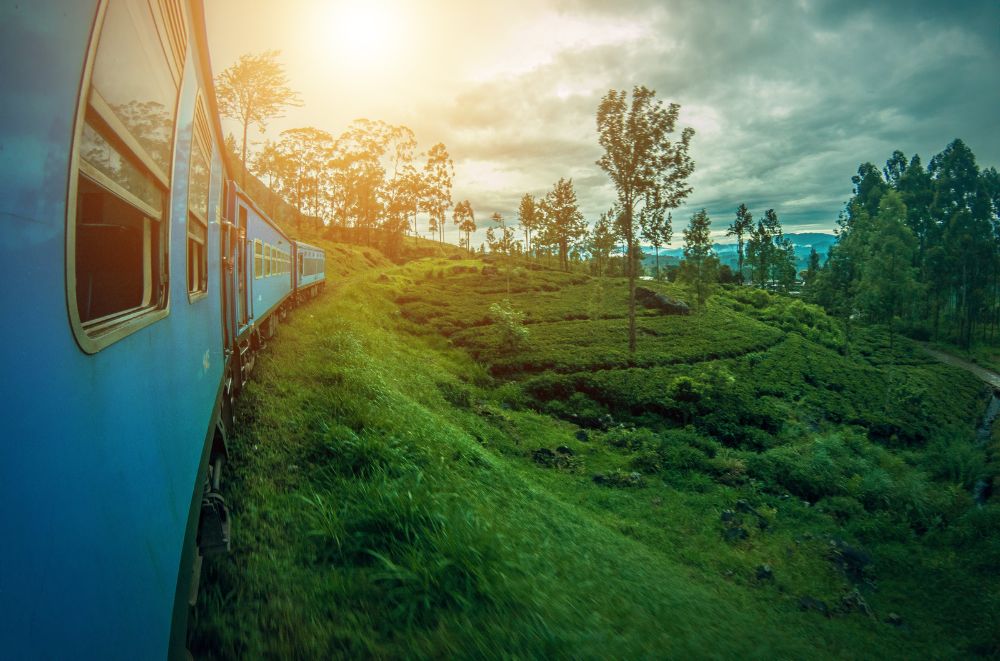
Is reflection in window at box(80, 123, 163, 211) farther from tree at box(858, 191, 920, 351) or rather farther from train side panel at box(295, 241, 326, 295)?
tree at box(858, 191, 920, 351)

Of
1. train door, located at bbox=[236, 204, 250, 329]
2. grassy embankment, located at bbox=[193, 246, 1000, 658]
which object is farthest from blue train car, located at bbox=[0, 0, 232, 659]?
train door, located at bbox=[236, 204, 250, 329]

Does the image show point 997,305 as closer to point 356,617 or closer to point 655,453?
point 655,453

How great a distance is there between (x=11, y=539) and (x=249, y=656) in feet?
8.18

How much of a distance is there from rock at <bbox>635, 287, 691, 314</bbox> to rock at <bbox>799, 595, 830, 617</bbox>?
27.7 meters

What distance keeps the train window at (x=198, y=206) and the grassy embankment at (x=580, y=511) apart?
199 centimetres

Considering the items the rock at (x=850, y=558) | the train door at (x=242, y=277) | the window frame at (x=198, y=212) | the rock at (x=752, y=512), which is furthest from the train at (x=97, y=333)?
the rock at (x=850, y=558)

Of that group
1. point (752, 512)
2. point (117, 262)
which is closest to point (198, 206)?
point (117, 262)

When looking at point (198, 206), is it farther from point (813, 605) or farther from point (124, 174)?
point (813, 605)

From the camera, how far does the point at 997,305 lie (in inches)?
1816

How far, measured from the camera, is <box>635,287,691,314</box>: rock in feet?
109

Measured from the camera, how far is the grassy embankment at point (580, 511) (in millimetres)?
3250

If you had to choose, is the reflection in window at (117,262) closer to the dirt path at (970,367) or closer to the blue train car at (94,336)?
the blue train car at (94,336)

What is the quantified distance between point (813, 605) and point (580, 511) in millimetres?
3144

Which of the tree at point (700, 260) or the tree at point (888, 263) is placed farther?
the tree at point (700, 260)
